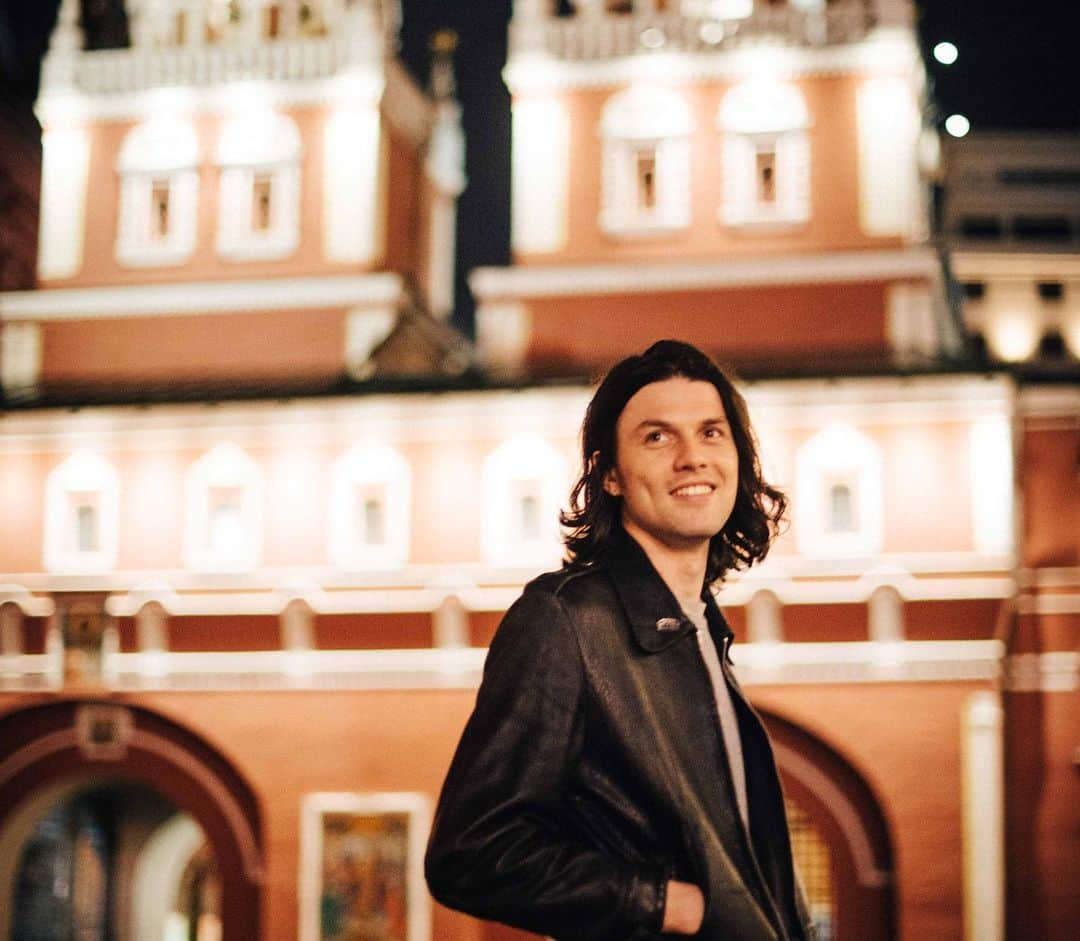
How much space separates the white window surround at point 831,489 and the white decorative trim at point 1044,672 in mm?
1901

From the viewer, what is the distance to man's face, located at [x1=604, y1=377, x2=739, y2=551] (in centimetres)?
265

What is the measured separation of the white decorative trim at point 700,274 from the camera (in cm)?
1433

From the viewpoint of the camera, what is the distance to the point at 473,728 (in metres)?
2.40

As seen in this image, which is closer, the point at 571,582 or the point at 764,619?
the point at 571,582

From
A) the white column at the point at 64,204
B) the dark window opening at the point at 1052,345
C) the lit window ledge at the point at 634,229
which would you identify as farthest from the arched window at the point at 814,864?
the dark window opening at the point at 1052,345

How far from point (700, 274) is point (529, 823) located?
496 inches

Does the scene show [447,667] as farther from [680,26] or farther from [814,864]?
[680,26]

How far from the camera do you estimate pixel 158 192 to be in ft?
53.1

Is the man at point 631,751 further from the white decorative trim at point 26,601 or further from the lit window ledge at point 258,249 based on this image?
the lit window ledge at point 258,249

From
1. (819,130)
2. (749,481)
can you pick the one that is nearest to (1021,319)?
(819,130)

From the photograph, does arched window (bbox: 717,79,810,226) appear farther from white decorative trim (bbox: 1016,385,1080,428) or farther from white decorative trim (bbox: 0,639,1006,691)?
white decorative trim (bbox: 0,639,1006,691)

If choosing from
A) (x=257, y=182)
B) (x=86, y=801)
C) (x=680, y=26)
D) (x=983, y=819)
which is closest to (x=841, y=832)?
(x=983, y=819)

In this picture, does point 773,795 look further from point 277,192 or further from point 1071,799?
point 277,192

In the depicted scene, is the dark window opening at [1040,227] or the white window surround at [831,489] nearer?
the white window surround at [831,489]
